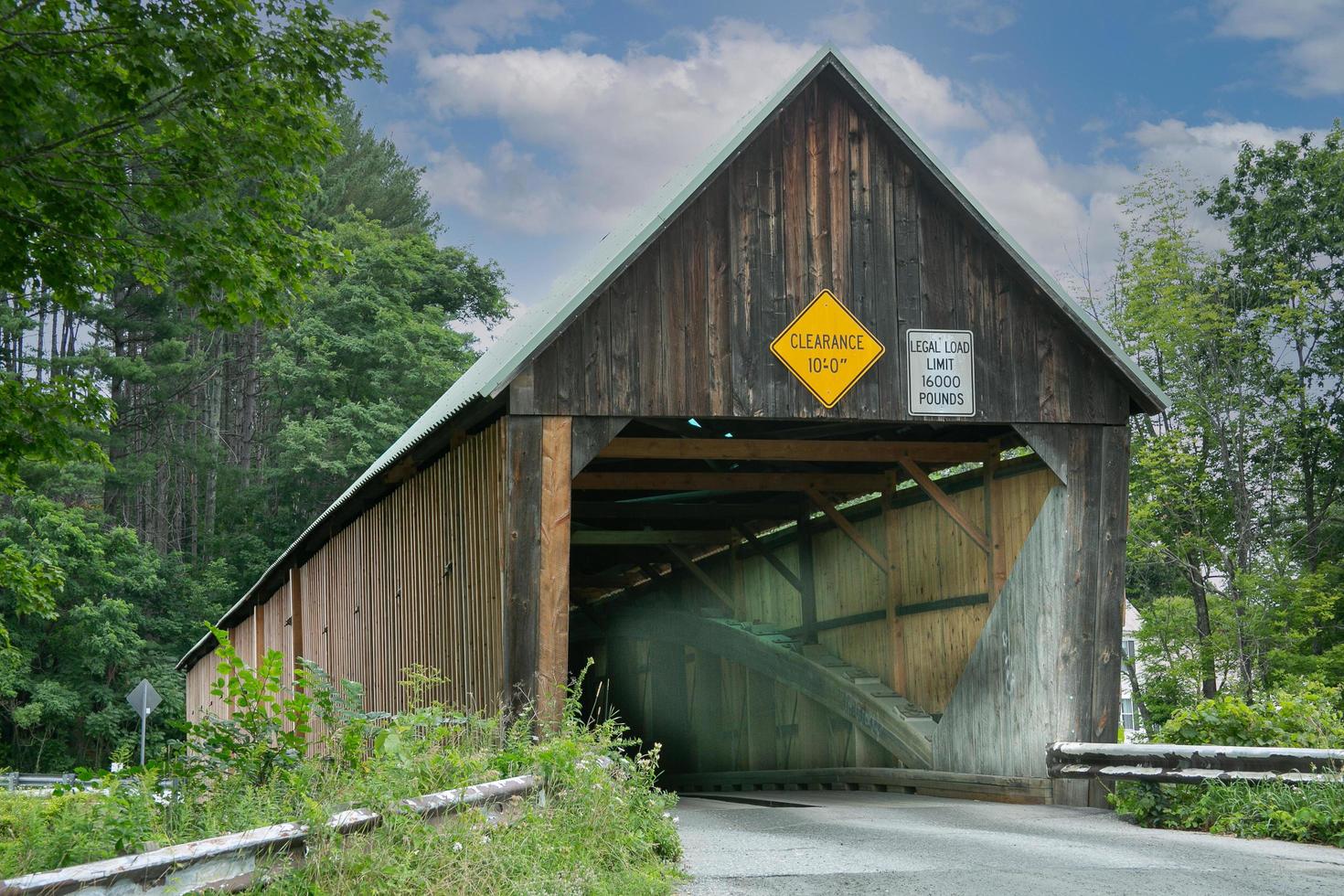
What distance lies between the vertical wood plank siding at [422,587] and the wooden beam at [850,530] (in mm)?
4280

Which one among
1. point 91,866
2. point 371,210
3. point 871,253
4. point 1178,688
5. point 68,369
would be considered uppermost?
point 371,210

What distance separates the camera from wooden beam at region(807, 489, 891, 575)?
1422 cm

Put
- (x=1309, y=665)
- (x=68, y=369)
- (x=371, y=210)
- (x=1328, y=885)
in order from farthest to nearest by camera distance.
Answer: (x=371, y=210)
(x=68, y=369)
(x=1309, y=665)
(x=1328, y=885)

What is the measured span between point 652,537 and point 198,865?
1246 centimetres

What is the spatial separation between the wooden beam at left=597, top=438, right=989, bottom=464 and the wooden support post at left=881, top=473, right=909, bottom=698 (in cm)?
130

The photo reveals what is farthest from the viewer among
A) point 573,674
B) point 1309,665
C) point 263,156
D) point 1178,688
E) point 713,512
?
point 1178,688

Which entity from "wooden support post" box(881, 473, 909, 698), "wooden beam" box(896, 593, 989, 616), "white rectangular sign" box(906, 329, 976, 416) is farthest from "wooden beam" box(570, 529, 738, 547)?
"white rectangular sign" box(906, 329, 976, 416)

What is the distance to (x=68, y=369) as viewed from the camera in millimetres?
38719

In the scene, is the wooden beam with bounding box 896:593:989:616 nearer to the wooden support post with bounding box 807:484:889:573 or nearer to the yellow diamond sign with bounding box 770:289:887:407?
the wooden support post with bounding box 807:484:889:573

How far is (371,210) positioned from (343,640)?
31.3 m

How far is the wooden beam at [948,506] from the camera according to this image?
40.2 feet

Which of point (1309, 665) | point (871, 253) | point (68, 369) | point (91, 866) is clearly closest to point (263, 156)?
point (871, 253)

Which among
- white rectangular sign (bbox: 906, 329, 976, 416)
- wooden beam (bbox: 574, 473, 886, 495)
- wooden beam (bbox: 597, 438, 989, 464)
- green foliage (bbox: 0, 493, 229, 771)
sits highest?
white rectangular sign (bbox: 906, 329, 976, 416)

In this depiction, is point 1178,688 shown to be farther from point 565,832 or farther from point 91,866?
point 91,866
